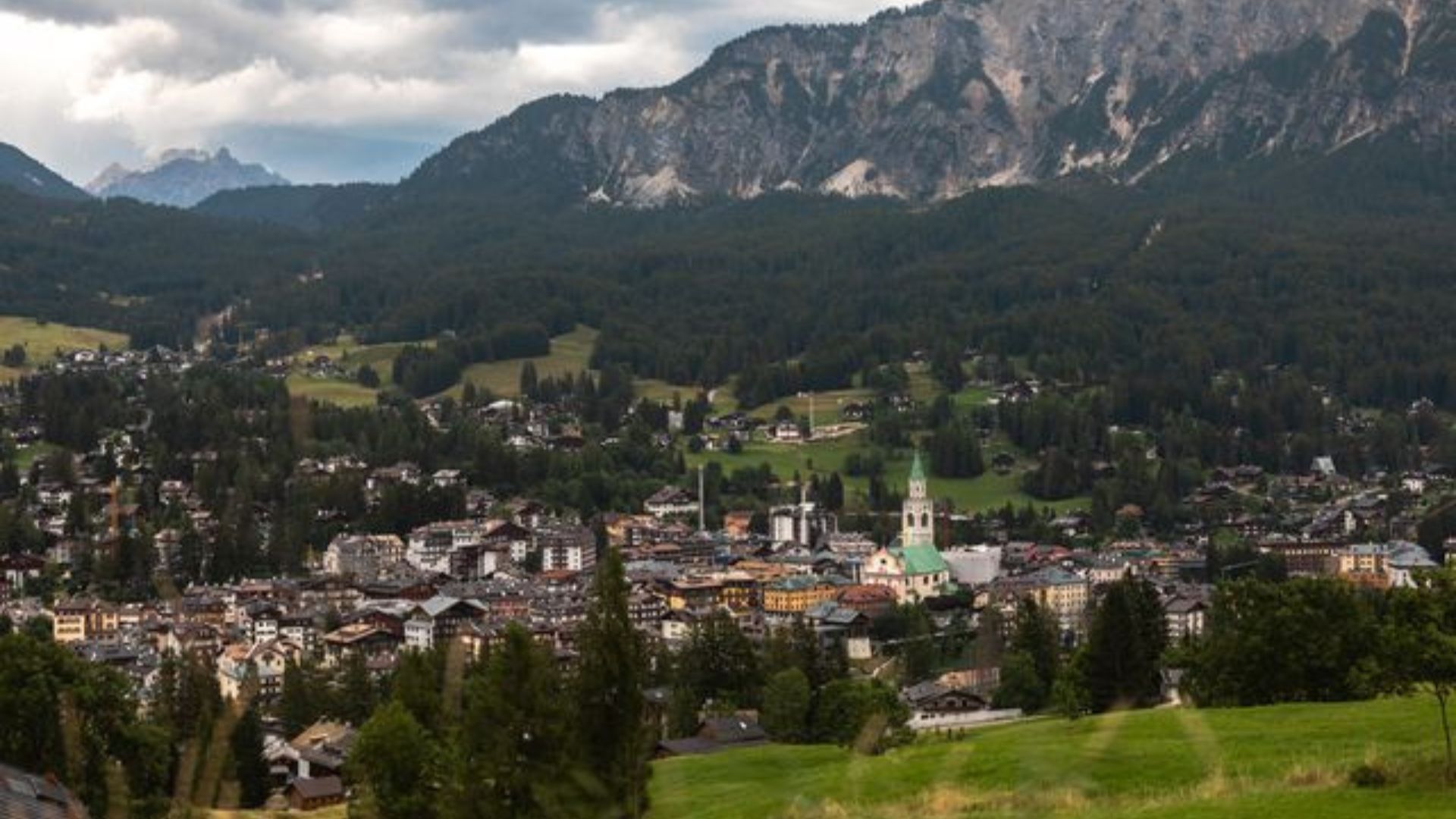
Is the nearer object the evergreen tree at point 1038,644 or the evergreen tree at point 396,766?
the evergreen tree at point 396,766

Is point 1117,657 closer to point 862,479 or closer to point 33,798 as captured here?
point 33,798

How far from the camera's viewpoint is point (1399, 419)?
137 meters

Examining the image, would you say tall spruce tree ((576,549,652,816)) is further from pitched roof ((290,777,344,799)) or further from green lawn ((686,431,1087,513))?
green lawn ((686,431,1087,513))

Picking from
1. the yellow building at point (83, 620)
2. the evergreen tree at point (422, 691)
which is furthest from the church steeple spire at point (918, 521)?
the evergreen tree at point (422, 691)

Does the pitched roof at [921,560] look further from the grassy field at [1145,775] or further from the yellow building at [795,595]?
the grassy field at [1145,775]

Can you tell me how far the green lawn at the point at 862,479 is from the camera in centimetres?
11975

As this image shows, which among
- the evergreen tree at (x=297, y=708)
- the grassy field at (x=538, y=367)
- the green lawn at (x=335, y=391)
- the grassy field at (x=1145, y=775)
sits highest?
the grassy field at (x=538, y=367)

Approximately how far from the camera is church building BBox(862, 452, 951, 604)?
3501 inches

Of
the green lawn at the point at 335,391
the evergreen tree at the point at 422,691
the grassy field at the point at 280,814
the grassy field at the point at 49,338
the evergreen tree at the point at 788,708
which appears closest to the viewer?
the grassy field at the point at 280,814

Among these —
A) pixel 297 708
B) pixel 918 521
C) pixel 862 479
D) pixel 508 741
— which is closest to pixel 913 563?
pixel 918 521

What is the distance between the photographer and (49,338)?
176 m

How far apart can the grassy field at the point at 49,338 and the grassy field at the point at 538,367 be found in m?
36.1

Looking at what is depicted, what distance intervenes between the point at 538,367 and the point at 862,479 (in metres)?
54.8

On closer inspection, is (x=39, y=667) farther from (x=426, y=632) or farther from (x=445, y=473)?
(x=445, y=473)
